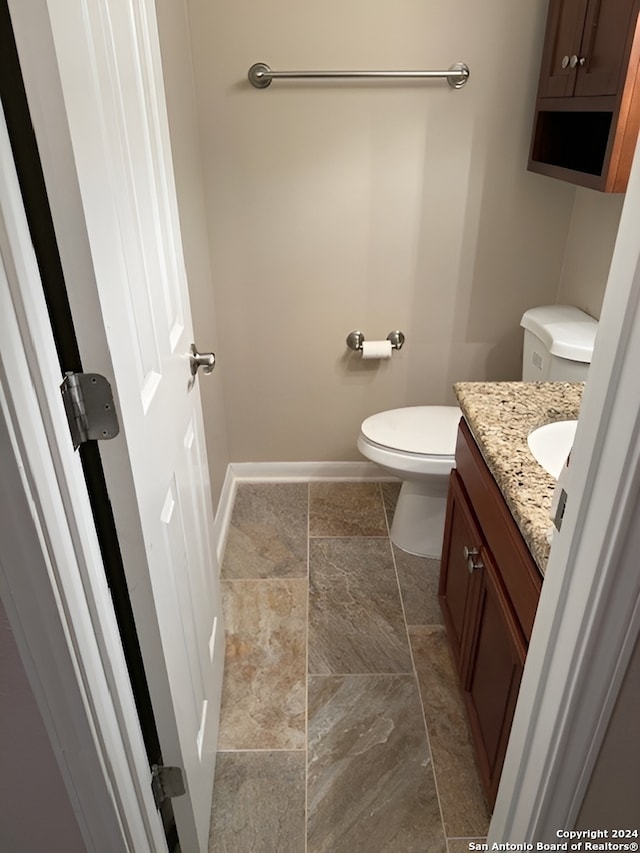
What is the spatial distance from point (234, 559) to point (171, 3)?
1.84m

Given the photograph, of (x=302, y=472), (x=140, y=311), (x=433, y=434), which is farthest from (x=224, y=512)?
(x=140, y=311)

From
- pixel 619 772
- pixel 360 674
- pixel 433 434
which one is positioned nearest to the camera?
pixel 619 772

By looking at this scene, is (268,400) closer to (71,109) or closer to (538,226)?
(538,226)

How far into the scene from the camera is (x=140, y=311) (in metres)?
0.94

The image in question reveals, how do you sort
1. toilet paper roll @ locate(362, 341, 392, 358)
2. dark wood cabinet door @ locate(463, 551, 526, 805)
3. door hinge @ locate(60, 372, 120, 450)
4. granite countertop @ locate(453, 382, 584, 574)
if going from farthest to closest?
toilet paper roll @ locate(362, 341, 392, 358) → dark wood cabinet door @ locate(463, 551, 526, 805) → granite countertop @ locate(453, 382, 584, 574) → door hinge @ locate(60, 372, 120, 450)

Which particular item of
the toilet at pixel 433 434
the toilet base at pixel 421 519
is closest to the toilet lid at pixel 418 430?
the toilet at pixel 433 434

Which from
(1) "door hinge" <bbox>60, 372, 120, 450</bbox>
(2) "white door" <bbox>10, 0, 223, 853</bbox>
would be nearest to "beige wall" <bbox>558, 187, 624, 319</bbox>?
(2) "white door" <bbox>10, 0, 223, 853</bbox>

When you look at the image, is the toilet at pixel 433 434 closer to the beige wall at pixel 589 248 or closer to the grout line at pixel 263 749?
the beige wall at pixel 589 248

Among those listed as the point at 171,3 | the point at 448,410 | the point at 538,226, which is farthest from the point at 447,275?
the point at 171,3

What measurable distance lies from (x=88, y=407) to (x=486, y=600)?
1.00 meters

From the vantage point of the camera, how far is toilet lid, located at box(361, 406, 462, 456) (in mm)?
2080

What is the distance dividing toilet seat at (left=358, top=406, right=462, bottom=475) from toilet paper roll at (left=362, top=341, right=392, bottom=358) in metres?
0.26

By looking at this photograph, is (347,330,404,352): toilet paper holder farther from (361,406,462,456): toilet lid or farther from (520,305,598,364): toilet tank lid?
(520,305,598,364): toilet tank lid

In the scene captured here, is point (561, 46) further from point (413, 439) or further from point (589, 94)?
point (413, 439)
